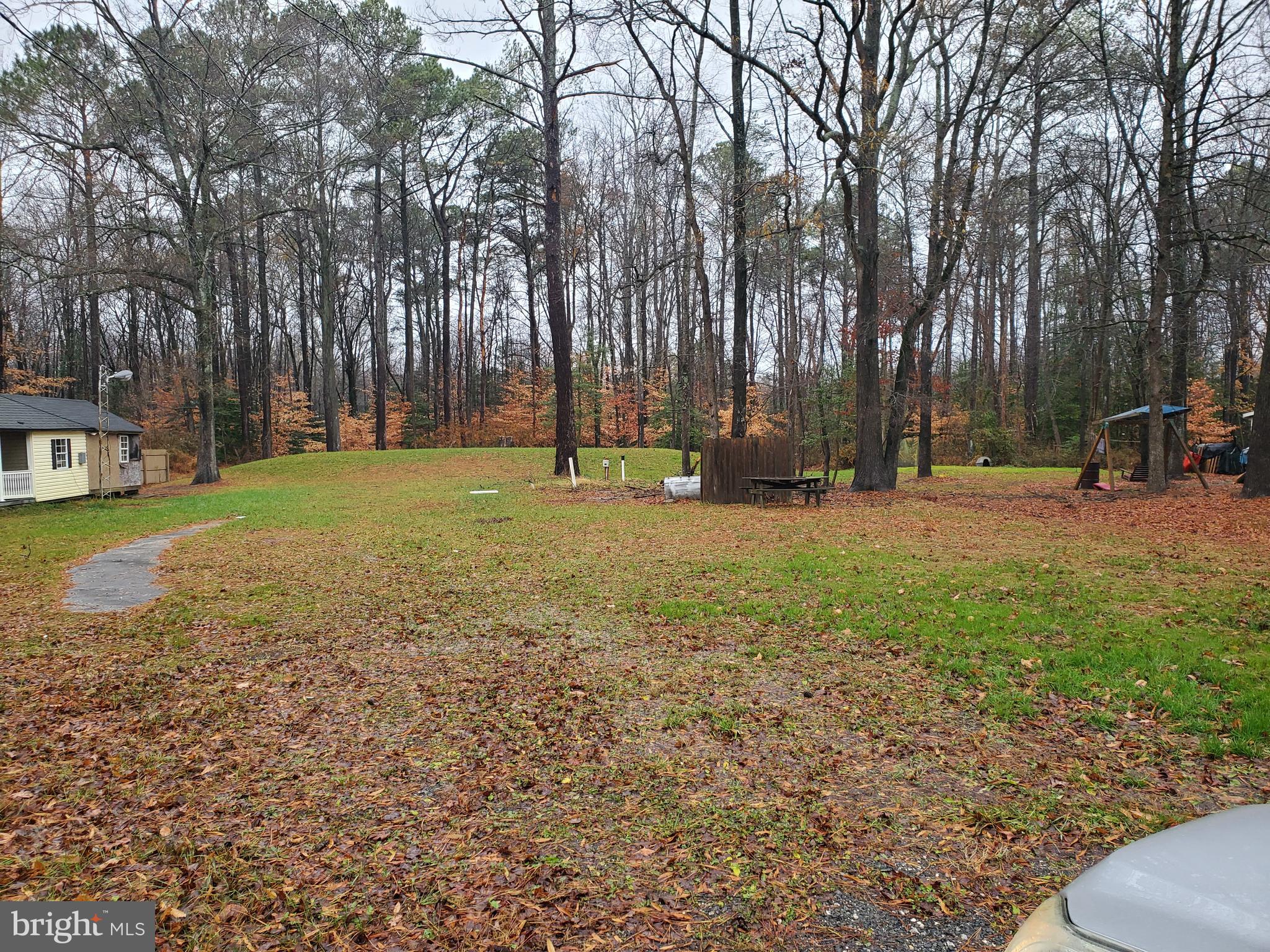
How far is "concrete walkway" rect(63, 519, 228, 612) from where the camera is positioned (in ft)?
22.1

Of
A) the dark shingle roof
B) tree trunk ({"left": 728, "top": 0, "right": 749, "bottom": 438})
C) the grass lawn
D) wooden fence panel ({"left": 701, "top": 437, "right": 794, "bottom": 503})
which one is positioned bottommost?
the grass lawn

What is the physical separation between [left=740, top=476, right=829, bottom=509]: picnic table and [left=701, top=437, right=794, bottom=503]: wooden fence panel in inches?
6.7

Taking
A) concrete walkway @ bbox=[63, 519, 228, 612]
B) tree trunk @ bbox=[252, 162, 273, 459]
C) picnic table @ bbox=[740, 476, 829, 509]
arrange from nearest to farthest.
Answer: concrete walkway @ bbox=[63, 519, 228, 612] → picnic table @ bbox=[740, 476, 829, 509] → tree trunk @ bbox=[252, 162, 273, 459]

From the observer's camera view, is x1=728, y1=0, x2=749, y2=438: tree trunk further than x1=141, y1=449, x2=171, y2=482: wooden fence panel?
No

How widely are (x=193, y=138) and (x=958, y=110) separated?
20873 millimetres

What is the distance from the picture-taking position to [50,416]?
16.8 m

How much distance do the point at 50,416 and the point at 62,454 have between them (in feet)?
3.34

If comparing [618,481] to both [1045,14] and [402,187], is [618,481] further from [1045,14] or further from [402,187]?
[402,187]

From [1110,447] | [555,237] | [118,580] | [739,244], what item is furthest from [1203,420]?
[118,580]

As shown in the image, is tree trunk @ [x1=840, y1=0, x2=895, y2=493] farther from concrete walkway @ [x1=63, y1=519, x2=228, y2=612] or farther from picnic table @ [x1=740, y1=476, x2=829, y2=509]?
concrete walkway @ [x1=63, y1=519, x2=228, y2=612]

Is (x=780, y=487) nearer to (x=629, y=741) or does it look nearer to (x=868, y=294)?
(x=868, y=294)

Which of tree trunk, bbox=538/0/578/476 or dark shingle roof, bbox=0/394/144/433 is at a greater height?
tree trunk, bbox=538/0/578/476

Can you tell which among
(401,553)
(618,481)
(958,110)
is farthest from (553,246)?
(401,553)

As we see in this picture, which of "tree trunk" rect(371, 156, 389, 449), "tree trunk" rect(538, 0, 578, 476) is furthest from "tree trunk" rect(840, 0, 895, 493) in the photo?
"tree trunk" rect(371, 156, 389, 449)
